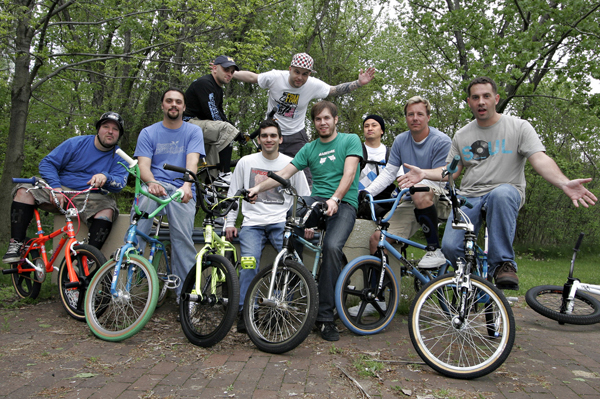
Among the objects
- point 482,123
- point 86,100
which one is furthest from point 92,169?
point 86,100

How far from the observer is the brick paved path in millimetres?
2945

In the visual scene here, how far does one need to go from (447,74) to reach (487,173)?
15743mm

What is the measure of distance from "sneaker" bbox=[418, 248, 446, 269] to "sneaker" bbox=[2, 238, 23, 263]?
4.19 m

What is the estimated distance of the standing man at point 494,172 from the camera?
3807mm

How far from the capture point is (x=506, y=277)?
3.74 meters

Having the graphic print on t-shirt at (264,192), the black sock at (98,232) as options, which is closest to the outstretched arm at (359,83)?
the graphic print on t-shirt at (264,192)

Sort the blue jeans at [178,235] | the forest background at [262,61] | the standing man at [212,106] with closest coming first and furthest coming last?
the blue jeans at [178,235] → the standing man at [212,106] → the forest background at [262,61]

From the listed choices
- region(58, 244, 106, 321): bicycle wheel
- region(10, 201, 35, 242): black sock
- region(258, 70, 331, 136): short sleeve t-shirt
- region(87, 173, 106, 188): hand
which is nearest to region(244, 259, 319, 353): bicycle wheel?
region(58, 244, 106, 321): bicycle wheel

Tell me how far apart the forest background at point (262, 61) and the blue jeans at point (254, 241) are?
5.89 meters

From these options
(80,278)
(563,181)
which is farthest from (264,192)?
(563,181)

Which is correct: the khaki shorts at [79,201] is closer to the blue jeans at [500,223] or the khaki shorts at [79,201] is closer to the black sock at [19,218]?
the black sock at [19,218]

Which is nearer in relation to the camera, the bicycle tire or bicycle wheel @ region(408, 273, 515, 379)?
bicycle wheel @ region(408, 273, 515, 379)

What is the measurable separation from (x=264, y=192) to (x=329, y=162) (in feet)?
2.34

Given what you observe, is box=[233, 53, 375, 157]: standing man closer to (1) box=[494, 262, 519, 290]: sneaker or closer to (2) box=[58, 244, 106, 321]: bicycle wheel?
(2) box=[58, 244, 106, 321]: bicycle wheel
